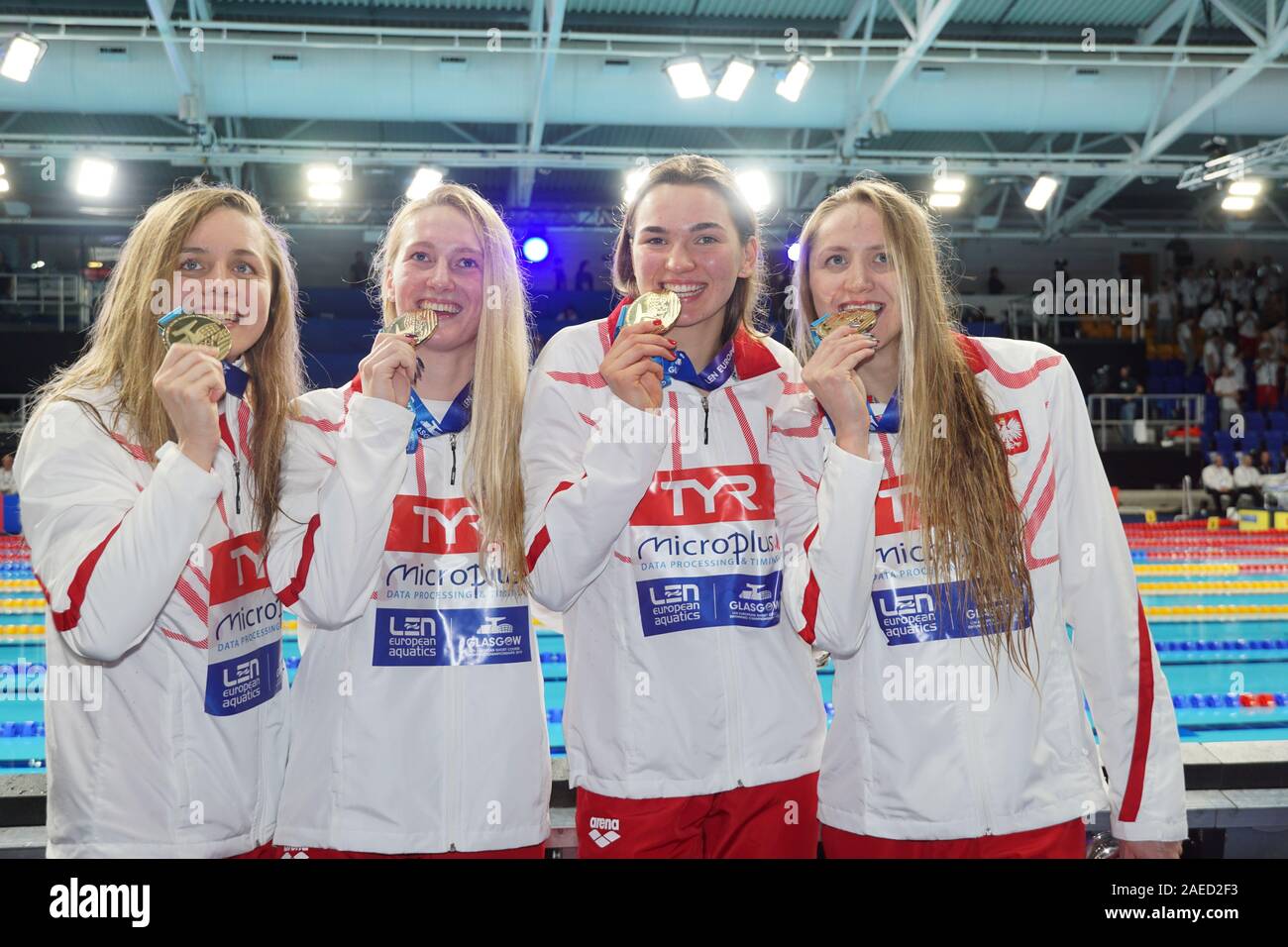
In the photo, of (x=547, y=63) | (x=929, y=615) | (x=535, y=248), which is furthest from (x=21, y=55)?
(x=929, y=615)

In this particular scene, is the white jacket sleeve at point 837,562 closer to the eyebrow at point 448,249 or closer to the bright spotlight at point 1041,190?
the eyebrow at point 448,249

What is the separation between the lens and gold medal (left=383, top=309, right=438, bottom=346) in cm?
213

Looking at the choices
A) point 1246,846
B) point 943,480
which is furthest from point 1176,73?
point 943,480

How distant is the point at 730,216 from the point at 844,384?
55 cm

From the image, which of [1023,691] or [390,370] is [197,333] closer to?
[390,370]

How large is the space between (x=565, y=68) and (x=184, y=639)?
30.0ft

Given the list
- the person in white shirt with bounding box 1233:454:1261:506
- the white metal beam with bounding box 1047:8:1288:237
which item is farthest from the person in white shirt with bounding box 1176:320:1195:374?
the white metal beam with bounding box 1047:8:1288:237

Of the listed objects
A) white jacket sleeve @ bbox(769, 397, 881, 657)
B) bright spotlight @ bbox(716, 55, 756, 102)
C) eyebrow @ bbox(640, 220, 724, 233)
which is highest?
bright spotlight @ bbox(716, 55, 756, 102)

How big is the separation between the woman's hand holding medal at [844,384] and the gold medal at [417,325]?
2.58ft

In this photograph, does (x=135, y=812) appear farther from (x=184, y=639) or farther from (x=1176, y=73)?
(x=1176, y=73)

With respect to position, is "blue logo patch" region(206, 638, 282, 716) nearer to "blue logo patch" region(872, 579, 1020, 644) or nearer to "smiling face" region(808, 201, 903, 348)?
"blue logo patch" region(872, 579, 1020, 644)

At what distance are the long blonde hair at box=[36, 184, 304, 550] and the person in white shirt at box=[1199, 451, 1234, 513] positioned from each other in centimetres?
1436

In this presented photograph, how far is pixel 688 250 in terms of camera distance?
7.33ft
